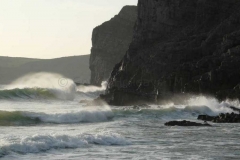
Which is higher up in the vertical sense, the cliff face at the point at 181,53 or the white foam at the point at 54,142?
the cliff face at the point at 181,53

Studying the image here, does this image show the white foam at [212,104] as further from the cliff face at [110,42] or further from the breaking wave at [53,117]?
the cliff face at [110,42]

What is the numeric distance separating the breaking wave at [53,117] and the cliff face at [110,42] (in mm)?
122774

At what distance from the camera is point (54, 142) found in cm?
2870

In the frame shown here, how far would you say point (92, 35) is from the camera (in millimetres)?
188125

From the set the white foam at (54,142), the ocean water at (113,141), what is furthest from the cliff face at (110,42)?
the white foam at (54,142)

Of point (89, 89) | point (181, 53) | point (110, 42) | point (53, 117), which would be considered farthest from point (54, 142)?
point (110, 42)

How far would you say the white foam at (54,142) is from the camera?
2675cm

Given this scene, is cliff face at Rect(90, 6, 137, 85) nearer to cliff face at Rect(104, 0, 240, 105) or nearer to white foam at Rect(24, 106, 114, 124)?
cliff face at Rect(104, 0, 240, 105)

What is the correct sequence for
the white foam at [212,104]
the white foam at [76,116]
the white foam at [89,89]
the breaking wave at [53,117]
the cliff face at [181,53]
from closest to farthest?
the breaking wave at [53,117]
the white foam at [76,116]
the white foam at [212,104]
the cliff face at [181,53]
the white foam at [89,89]

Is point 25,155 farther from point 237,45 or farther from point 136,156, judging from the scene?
point 237,45

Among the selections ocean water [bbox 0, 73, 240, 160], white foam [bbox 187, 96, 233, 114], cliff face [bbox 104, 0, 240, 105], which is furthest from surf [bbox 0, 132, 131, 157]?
cliff face [bbox 104, 0, 240, 105]

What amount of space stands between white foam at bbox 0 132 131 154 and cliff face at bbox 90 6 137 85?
145204 mm

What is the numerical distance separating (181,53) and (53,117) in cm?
3810

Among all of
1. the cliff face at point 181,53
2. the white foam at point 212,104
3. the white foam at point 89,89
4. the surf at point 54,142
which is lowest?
the surf at point 54,142
